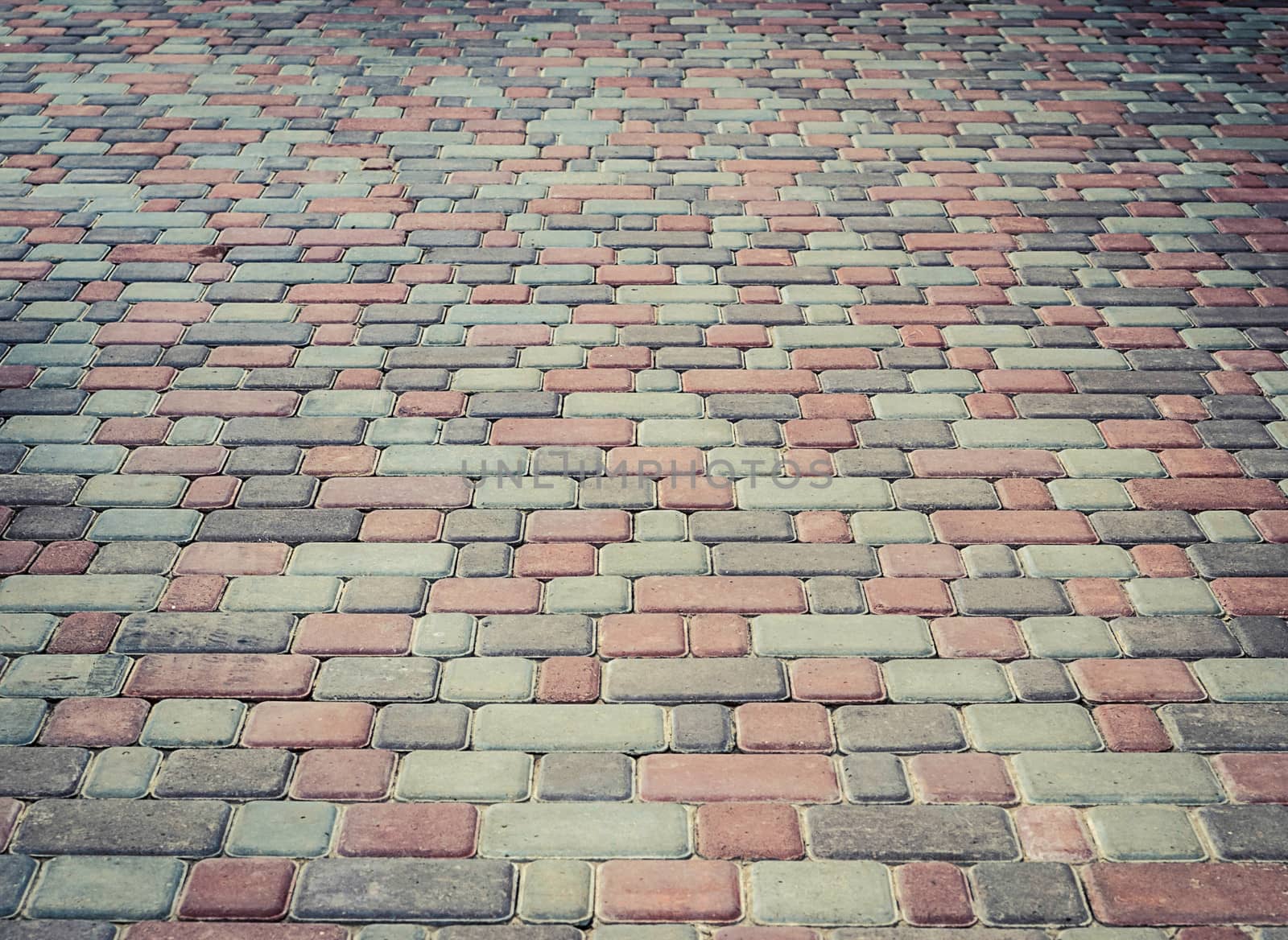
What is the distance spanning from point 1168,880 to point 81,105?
149 inches

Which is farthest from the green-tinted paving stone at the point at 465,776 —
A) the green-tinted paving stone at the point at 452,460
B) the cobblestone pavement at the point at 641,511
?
the green-tinted paving stone at the point at 452,460

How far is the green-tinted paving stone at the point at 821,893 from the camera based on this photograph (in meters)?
1.41

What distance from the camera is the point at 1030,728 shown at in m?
1.64

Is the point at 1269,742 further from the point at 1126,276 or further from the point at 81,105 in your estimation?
the point at 81,105

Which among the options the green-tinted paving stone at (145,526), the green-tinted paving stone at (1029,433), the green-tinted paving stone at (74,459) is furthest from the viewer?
the green-tinted paving stone at (1029,433)

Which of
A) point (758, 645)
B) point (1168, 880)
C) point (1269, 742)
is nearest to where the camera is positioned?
point (1168, 880)

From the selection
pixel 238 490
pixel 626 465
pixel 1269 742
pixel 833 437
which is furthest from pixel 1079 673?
pixel 238 490

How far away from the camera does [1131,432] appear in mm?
2232

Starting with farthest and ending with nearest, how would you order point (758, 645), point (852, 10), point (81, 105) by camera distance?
1. point (852, 10)
2. point (81, 105)
3. point (758, 645)

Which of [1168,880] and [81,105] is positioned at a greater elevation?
[81,105]

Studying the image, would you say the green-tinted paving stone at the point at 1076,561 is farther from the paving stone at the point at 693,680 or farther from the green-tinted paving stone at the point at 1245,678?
the paving stone at the point at 693,680

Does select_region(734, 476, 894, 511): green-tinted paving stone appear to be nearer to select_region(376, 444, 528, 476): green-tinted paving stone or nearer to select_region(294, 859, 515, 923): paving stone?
select_region(376, 444, 528, 476): green-tinted paving stone

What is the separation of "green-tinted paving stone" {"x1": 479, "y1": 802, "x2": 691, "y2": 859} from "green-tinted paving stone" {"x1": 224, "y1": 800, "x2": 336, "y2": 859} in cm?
23

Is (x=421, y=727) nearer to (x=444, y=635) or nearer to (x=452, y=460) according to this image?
(x=444, y=635)
